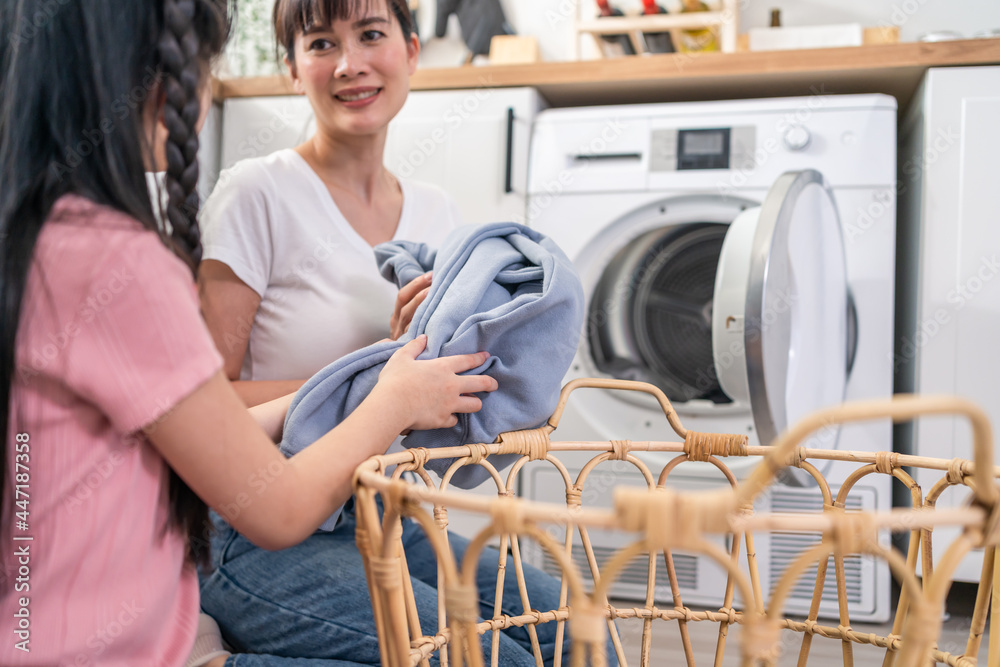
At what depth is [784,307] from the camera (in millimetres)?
1062

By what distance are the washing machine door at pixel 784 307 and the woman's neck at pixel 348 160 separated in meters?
0.53

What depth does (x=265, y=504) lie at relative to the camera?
0.47 meters

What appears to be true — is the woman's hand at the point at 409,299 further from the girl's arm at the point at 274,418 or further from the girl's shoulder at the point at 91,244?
the girl's shoulder at the point at 91,244

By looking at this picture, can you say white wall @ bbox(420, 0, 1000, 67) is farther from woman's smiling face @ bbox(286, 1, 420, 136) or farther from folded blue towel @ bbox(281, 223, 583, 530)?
folded blue towel @ bbox(281, 223, 583, 530)

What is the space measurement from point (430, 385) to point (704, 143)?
1065 millimetres

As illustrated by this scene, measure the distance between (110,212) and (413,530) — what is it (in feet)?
1.76

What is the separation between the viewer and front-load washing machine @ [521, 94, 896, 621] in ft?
4.46

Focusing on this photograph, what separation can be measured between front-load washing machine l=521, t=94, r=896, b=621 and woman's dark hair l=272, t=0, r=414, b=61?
0.62 m

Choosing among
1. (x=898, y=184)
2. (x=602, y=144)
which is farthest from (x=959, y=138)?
(x=602, y=144)

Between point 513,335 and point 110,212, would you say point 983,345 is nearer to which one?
point 513,335

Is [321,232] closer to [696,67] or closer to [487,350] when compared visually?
[487,350]

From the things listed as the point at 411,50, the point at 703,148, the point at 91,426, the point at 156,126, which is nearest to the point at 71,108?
the point at 156,126

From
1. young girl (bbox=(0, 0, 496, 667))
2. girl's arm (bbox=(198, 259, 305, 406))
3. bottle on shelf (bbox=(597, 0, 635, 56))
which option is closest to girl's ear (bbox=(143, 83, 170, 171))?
young girl (bbox=(0, 0, 496, 667))

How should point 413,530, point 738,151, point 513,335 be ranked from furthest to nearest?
1. point 738,151
2. point 413,530
3. point 513,335
